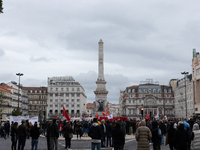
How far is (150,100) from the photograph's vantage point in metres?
122

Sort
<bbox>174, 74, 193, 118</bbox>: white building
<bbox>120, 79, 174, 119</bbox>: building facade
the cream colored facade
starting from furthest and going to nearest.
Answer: <bbox>120, 79, 174, 119</bbox>: building facade → <bbox>174, 74, 193, 118</bbox>: white building → the cream colored facade

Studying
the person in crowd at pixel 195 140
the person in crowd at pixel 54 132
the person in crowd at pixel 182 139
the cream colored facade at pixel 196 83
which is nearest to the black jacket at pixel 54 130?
the person in crowd at pixel 54 132

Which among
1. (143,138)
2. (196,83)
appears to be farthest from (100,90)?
(143,138)

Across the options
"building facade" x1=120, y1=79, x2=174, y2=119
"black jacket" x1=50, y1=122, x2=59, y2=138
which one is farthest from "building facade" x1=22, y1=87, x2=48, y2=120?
"black jacket" x1=50, y1=122, x2=59, y2=138

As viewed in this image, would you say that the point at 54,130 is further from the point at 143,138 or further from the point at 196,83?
the point at 196,83

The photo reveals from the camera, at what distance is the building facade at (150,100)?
121 m

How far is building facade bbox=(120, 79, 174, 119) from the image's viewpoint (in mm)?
121312

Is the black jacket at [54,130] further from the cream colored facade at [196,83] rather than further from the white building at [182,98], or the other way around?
the white building at [182,98]

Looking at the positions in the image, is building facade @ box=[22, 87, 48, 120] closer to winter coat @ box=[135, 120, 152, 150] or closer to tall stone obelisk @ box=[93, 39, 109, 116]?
tall stone obelisk @ box=[93, 39, 109, 116]

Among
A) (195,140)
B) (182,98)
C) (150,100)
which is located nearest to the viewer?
(195,140)

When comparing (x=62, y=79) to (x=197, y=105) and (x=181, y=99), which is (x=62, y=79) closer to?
(x=181, y=99)

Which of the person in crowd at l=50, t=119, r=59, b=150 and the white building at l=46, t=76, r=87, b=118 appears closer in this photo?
the person in crowd at l=50, t=119, r=59, b=150

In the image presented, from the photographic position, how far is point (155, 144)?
16000 mm

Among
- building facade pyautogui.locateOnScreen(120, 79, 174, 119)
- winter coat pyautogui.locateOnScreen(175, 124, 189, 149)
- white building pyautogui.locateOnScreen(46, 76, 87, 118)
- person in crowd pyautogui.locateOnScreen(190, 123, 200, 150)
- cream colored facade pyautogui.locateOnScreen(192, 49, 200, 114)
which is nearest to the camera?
winter coat pyautogui.locateOnScreen(175, 124, 189, 149)
